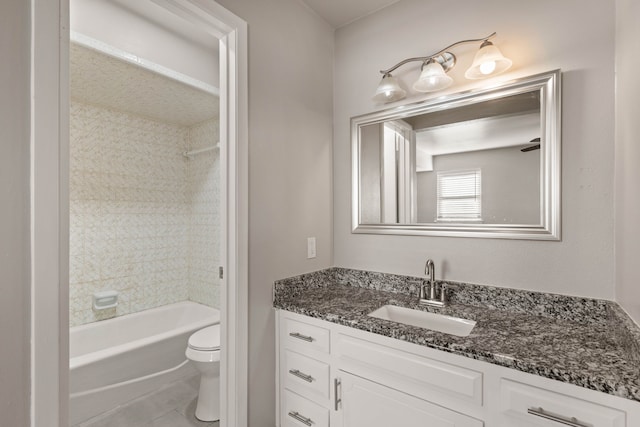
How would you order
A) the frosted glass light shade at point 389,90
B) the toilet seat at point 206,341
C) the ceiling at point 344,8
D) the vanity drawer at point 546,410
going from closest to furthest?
the vanity drawer at point 546,410 → the frosted glass light shade at point 389,90 → the ceiling at point 344,8 → the toilet seat at point 206,341

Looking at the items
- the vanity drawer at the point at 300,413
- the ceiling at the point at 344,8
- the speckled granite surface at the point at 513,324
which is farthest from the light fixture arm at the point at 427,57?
the vanity drawer at the point at 300,413

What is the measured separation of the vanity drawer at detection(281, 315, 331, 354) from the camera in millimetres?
1454

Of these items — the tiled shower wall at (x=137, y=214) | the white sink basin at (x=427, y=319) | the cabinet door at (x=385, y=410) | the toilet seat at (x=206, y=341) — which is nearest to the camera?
the cabinet door at (x=385, y=410)

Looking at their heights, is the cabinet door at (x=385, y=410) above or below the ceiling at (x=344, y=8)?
below

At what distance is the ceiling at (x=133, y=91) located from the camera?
1930mm

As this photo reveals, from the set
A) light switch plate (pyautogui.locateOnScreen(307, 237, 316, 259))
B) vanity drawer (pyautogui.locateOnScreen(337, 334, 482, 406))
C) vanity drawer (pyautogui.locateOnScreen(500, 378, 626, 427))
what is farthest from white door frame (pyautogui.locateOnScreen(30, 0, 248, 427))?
vanity drawer (pyautogui.locateOnScreen(500, 378, 626, 427))

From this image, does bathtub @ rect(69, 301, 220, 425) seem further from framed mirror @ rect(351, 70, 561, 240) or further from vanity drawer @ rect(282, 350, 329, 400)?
framed mirror @ rect(351, 70, 561, 240)

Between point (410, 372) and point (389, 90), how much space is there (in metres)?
1.39

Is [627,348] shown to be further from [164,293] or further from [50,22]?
[164,293]

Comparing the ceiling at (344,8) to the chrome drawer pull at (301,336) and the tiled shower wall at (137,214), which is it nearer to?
the tiled shower wall at (137,214)

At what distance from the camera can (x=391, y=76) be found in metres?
1.74

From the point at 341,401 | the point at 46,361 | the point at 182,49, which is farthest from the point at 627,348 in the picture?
the point at 182,49

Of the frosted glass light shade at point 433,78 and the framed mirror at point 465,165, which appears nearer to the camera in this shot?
the framed mirror at point 465,165

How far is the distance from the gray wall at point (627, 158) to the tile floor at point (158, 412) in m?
2.16
